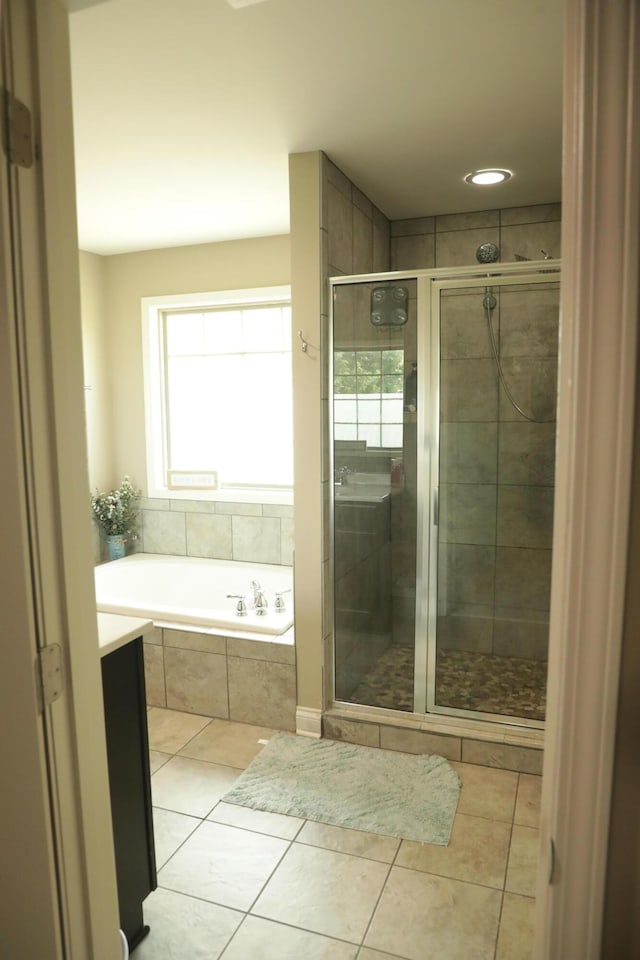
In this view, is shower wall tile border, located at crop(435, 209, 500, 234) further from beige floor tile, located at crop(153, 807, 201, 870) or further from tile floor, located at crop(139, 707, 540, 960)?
beige floor tile, located at crop(153, 807, 201, 870)

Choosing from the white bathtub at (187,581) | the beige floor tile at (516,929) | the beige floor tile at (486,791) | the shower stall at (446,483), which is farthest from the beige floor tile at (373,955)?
the white bathtub at (187,581)

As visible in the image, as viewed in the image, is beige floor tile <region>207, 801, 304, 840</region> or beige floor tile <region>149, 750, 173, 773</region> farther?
beige floor tile <region>149, 750, 173, 773</region>

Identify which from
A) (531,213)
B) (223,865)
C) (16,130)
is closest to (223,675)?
(223,865)

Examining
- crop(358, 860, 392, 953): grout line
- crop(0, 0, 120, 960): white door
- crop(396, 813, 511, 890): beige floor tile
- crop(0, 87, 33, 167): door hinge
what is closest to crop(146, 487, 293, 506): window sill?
crop(396, 813, 511, 890): beige floor tile

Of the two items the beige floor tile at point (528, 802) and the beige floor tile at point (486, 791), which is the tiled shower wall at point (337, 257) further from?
the beige floor tile at point (528, 802)

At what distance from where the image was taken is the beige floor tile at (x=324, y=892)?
6.46 feet

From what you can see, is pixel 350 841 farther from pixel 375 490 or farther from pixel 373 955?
pixel 375 490

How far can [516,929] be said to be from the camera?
6.32 ft

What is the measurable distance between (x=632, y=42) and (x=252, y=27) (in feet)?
4.81

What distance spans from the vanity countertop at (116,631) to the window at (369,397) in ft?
4.57

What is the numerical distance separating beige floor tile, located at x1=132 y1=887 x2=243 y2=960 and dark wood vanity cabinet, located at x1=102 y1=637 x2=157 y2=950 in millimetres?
47

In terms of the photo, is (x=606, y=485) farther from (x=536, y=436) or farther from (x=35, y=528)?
(x=536, y=436)

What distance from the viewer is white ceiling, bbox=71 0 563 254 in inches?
71.8

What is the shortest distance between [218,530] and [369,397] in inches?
71.0
